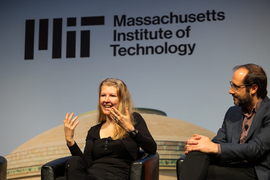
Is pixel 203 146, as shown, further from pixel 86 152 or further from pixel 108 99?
pixel 86 152

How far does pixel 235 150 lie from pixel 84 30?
Result: 3.77 m

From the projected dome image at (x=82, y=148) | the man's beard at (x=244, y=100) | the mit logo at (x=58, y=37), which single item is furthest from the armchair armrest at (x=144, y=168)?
the projected dome image at (x=82, y=148)

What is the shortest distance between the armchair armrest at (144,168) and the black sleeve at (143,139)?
0.25 feet

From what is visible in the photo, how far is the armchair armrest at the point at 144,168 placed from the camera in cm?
249

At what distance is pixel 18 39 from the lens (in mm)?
5434

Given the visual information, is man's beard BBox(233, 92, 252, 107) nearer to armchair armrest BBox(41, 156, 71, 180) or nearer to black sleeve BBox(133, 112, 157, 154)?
black sleeve BBox(133, 112, 157, 154)

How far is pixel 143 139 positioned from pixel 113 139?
31 centimetres

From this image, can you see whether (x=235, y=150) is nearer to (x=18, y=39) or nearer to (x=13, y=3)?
(x=18, y=39)

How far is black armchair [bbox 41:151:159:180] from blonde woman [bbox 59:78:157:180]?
119mm

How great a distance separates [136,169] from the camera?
8.19 feet

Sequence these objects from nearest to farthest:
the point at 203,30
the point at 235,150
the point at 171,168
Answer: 1. the point at 235,150
2. the point at 203,30
3. the point at 171,168

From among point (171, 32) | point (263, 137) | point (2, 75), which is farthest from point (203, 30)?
point (2, 75)

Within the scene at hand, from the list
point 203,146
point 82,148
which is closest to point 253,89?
point 203,146

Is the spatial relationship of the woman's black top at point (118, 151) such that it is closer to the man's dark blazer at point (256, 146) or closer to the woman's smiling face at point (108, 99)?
the woman's smiling face at point (108, 99)
